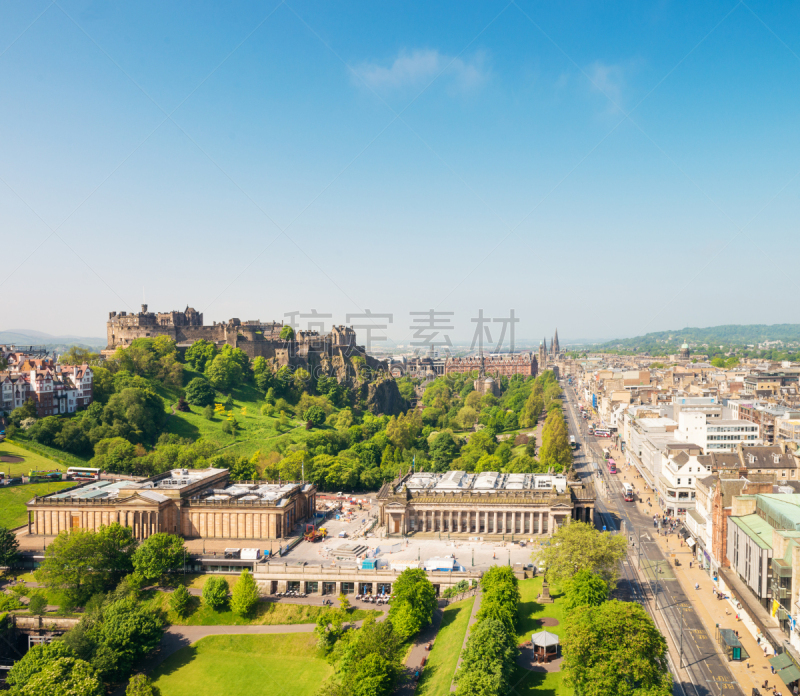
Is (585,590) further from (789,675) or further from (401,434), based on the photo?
(401,434)

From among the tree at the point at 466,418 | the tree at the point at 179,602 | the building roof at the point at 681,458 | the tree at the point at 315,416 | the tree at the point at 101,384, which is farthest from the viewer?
the tree at the point at 466,418

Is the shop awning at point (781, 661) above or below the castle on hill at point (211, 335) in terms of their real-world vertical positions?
below

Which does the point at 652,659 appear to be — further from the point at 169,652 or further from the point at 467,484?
the point at 467,484

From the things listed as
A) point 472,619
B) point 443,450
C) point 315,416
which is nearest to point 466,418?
point 443,450

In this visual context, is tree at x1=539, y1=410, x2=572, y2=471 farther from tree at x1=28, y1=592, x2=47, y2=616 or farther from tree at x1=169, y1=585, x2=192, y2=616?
tree at x1=28, y1=592, x2=47, y2=616

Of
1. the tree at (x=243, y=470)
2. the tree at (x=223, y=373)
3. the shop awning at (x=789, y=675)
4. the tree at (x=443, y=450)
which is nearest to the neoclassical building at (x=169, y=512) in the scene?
the tree at (x=243, y=470)

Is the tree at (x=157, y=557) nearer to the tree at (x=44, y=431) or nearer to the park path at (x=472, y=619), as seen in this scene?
the park path at (x=472, y=619)
